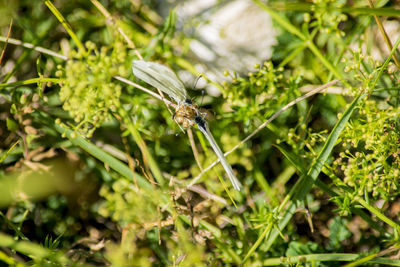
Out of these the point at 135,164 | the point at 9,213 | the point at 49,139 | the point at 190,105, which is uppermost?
the point at 190,105

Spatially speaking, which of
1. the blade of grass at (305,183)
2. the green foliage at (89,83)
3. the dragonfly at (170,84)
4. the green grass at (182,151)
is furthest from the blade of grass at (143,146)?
the blade of grass at (305,183)

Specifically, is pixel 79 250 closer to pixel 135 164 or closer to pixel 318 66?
pixel 135 164

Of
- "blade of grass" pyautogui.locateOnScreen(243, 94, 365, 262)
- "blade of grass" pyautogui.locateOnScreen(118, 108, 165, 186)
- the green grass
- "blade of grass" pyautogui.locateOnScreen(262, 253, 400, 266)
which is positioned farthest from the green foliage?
"blade of grass" pyautogui.locateOnScreen(262, 253, 400, 266)

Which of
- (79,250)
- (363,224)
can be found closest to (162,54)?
(79,250)

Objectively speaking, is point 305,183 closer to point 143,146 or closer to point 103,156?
point 143,146

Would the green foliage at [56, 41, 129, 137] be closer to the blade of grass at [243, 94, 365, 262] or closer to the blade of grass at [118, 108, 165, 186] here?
the blade of grass at [118, 108, 165, 186]

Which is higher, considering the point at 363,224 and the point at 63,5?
the point at 63,5

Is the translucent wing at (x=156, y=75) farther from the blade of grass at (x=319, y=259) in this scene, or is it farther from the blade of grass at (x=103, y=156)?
the blade of grass at (x=319, y=259)

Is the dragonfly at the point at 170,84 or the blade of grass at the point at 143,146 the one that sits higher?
the dragonfly at the point at 170,84
